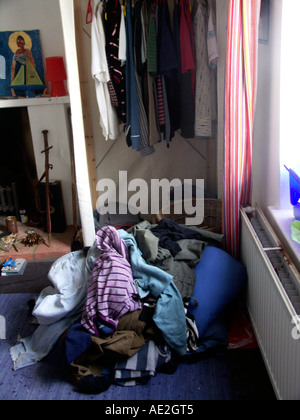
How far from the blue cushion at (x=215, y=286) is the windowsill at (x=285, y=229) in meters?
0.35

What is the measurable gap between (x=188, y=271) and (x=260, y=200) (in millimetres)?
600

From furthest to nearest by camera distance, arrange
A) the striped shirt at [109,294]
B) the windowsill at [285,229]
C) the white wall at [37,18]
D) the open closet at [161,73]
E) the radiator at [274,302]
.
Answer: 1. the white wall at [37,18]
2. the open closet at [161,73]
3. the striped shirt at [109,294]
4. the windowsill at [285,229]
5. the radiator at [274,302]

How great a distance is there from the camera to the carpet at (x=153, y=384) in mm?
1732

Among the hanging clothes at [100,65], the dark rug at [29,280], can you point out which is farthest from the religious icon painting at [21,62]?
the dark rug at [29,280]

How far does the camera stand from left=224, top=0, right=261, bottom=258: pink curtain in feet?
6.12

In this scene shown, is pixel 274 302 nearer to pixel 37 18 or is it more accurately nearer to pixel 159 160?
pixel 159 160

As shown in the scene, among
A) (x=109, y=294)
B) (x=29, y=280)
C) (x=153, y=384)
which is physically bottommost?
(x=153, y=384)

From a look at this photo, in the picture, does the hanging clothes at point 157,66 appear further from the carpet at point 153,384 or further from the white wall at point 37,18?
the carpet at point 153,384

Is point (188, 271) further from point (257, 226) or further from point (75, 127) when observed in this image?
point (75, 127)

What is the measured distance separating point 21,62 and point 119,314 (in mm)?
2188

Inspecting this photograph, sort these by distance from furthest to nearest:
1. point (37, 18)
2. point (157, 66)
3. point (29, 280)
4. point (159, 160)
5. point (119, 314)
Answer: point (159, 160) → point (37, 18) → point (29, 280) → point (157, 66) → point (119, 314)

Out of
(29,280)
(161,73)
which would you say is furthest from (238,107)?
(29,280)

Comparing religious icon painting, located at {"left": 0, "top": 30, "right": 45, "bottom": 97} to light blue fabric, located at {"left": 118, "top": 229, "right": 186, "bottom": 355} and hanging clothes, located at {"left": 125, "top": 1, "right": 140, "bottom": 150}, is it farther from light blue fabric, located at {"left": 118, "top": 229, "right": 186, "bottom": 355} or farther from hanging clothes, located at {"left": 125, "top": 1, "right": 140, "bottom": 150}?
light blue fabric, located at {"left": 118, "top": 229, "right": 186, "bottom": 355}

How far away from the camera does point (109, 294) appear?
6.19 ft
